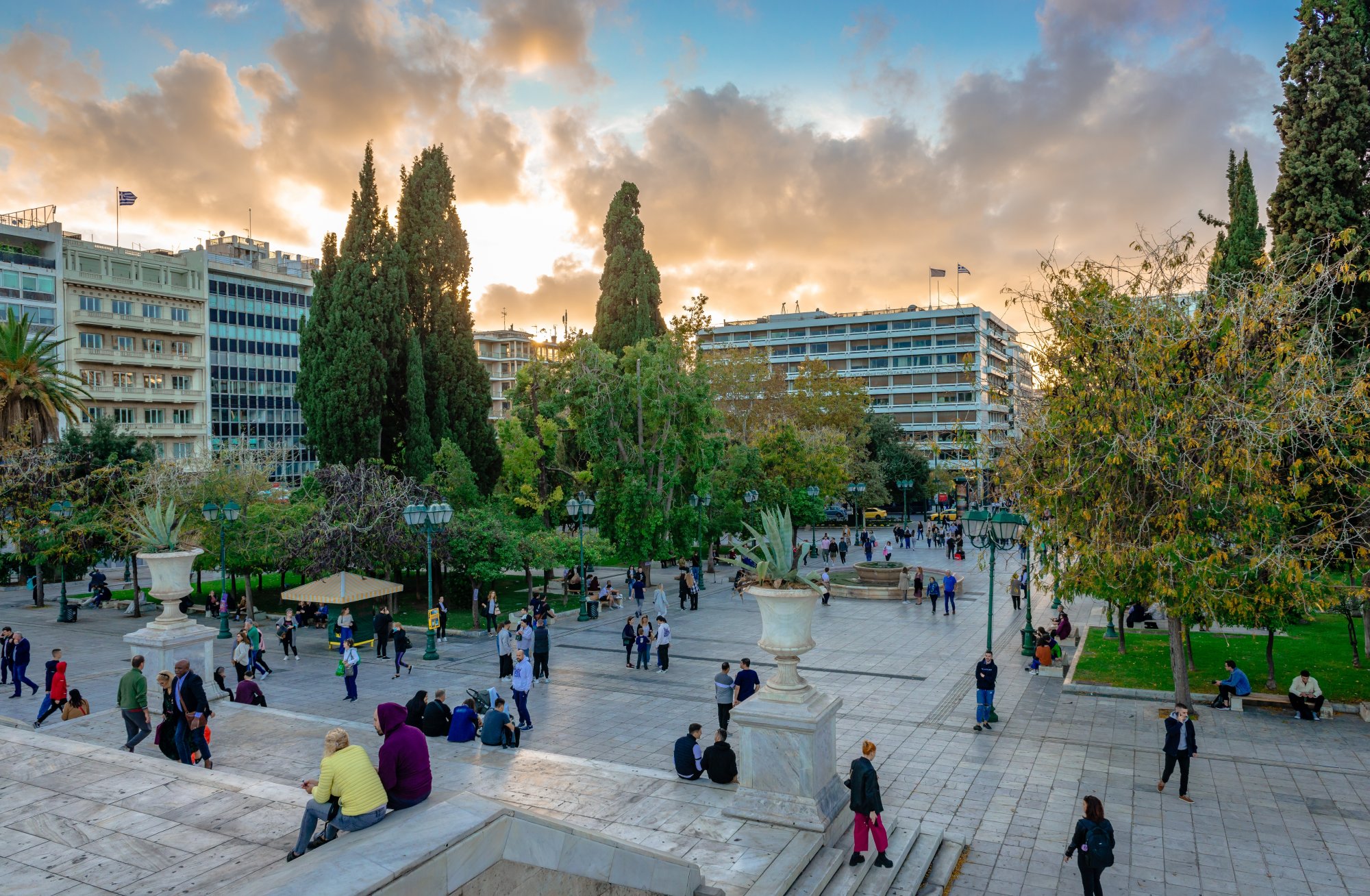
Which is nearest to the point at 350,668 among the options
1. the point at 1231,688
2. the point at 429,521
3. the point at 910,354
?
the point at 429,521

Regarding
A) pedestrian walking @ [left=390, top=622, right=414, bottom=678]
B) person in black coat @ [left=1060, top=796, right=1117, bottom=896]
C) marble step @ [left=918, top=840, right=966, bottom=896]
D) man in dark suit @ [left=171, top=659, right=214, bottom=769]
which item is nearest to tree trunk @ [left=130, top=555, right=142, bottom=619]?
pedestrian walking @ [left=390, top=622, right=414, bottom=678]

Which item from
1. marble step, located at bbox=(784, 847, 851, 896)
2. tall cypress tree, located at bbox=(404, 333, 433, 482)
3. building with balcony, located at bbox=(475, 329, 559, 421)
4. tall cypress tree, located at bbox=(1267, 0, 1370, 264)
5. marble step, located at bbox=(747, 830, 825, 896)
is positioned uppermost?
building with balcony, located at bbox=(475, 329, 559, 421)

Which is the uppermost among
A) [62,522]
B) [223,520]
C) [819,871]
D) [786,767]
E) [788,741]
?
[223,520]

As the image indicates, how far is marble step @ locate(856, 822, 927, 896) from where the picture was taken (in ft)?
29.9

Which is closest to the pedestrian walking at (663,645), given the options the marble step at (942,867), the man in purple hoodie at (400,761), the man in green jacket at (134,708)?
the marble step at (942,867)

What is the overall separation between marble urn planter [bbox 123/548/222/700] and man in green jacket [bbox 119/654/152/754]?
1.96 m

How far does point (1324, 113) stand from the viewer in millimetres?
20141

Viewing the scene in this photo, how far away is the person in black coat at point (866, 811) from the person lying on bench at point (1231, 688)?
Result: 1072 cm

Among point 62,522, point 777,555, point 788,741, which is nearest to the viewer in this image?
point 788,741

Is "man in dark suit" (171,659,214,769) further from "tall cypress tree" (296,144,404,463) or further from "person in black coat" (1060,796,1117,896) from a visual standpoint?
"tall cypress tree" (296,144,404,463)

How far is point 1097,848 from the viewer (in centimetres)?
887

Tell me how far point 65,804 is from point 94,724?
18.5 feet

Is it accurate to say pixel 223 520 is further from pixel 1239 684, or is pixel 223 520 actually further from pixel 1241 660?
pixel 1241 660

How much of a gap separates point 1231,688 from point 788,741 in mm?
11750
